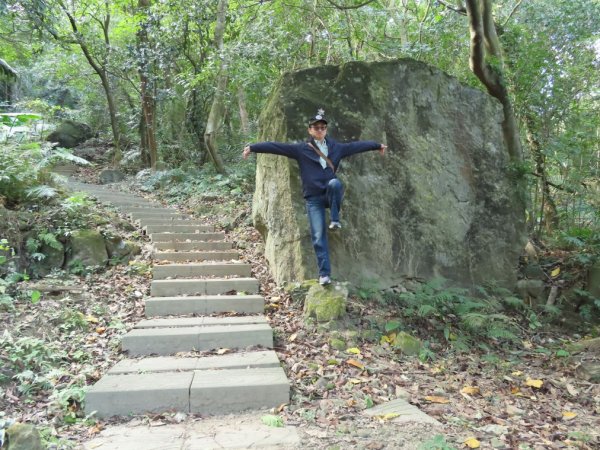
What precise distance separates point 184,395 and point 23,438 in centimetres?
125

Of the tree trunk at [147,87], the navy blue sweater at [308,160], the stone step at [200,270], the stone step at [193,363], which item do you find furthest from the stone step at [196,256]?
the tree trunk at [147,87]

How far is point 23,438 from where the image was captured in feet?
8.89

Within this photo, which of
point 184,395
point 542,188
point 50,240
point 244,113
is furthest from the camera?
point 244,113

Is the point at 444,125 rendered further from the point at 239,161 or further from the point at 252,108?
the point at 252,108

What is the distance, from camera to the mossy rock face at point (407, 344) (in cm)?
487

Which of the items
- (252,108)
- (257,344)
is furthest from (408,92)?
(252,108)

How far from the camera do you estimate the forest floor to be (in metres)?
3.31

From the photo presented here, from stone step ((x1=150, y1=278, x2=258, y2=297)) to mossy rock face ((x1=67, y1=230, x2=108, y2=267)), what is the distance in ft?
4.38

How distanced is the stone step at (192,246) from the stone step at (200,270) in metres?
1.01

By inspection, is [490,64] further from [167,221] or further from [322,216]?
[167,221]

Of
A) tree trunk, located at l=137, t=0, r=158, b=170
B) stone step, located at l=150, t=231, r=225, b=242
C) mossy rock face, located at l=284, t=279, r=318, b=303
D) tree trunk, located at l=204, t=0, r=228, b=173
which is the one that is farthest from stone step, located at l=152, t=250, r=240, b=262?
tree trunk, located at l=137, t=0, r=158, b=170

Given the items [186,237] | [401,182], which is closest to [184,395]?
[401,182]

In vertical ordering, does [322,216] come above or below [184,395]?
above

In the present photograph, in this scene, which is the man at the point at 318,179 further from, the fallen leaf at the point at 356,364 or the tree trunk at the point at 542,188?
the tree trunk at the point at 542,188
